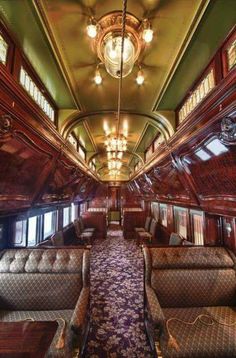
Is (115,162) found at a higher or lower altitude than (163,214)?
higher

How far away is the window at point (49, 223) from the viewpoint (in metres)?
3.79

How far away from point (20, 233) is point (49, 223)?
1.36 m

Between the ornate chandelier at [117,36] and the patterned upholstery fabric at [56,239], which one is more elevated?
the ornate chandelier at [117,36]

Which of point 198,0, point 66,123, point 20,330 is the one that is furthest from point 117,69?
point 20,330

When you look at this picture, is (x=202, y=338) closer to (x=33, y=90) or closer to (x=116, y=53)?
(x=116, y=53)

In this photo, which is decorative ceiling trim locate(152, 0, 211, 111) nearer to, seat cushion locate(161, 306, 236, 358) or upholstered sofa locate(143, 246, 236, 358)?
upholstered sofa locate(143, 246, 236, 358)

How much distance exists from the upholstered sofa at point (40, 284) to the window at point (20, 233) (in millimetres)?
298

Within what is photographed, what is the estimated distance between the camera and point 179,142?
7.23 ft

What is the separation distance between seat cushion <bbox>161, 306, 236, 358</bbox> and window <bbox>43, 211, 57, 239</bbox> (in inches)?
108

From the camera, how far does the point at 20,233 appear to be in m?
2.74

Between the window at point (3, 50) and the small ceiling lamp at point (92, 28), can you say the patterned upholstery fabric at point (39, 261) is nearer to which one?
the window at point (3, 50)

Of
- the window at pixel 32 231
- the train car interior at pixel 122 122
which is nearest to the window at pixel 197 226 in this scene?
the train car interior at pixel 122 122

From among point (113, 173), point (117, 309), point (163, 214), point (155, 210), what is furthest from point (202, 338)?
point (113, 173)

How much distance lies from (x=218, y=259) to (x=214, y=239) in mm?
360
